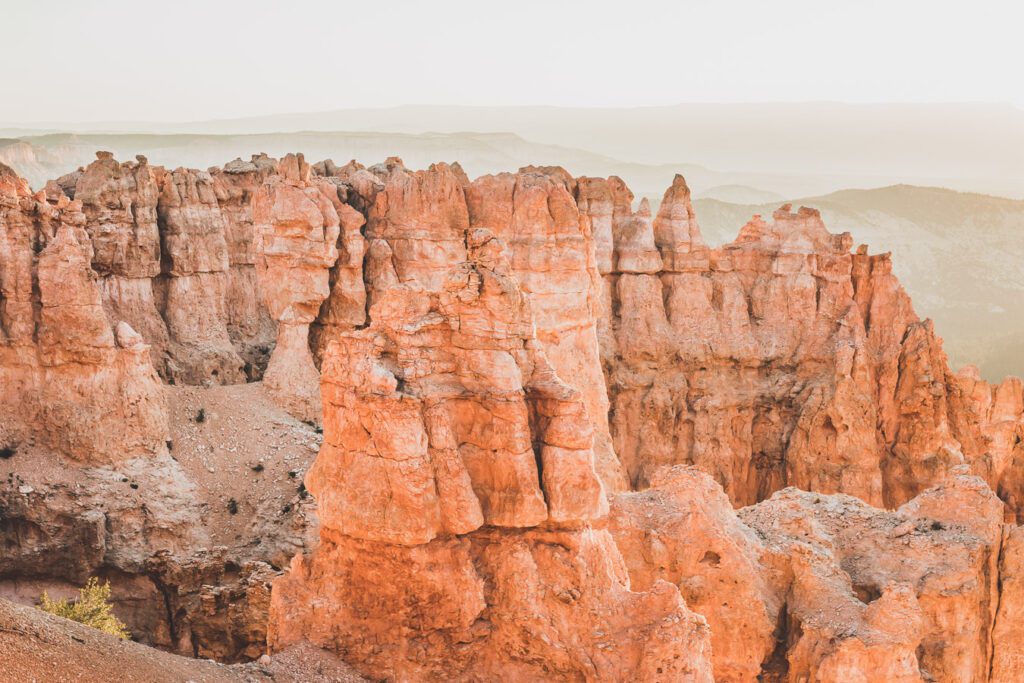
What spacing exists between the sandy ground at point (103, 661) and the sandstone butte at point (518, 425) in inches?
23.6

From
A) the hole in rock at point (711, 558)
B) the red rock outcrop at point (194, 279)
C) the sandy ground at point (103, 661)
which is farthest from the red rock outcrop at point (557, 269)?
the sandy ground at point (103, 661)

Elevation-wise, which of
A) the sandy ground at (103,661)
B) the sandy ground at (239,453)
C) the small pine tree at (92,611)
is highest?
the sandy ground at (103,661)

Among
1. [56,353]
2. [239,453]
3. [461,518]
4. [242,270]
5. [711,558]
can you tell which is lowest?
[239,453]

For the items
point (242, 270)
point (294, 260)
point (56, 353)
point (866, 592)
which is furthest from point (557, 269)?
point (866, 592)

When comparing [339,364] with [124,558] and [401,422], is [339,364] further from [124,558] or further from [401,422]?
[124,558]

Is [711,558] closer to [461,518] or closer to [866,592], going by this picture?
[866,592]

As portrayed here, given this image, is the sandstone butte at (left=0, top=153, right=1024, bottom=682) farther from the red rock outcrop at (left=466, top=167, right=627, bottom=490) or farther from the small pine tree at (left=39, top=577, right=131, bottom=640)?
the small pine tree at (left=39, top=577, right=131, bottom=640)

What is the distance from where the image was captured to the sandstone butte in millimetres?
17359

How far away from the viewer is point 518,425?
17453 millimetres

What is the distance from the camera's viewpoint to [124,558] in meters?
31.6

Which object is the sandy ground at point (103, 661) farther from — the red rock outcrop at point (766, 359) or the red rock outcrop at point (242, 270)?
the red rock outcrop at point (766, 359)

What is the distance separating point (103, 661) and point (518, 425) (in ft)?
24.2

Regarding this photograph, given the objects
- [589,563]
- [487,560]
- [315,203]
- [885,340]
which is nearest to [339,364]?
[487,560]

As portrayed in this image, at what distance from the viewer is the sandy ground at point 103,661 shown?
50.9 ft
